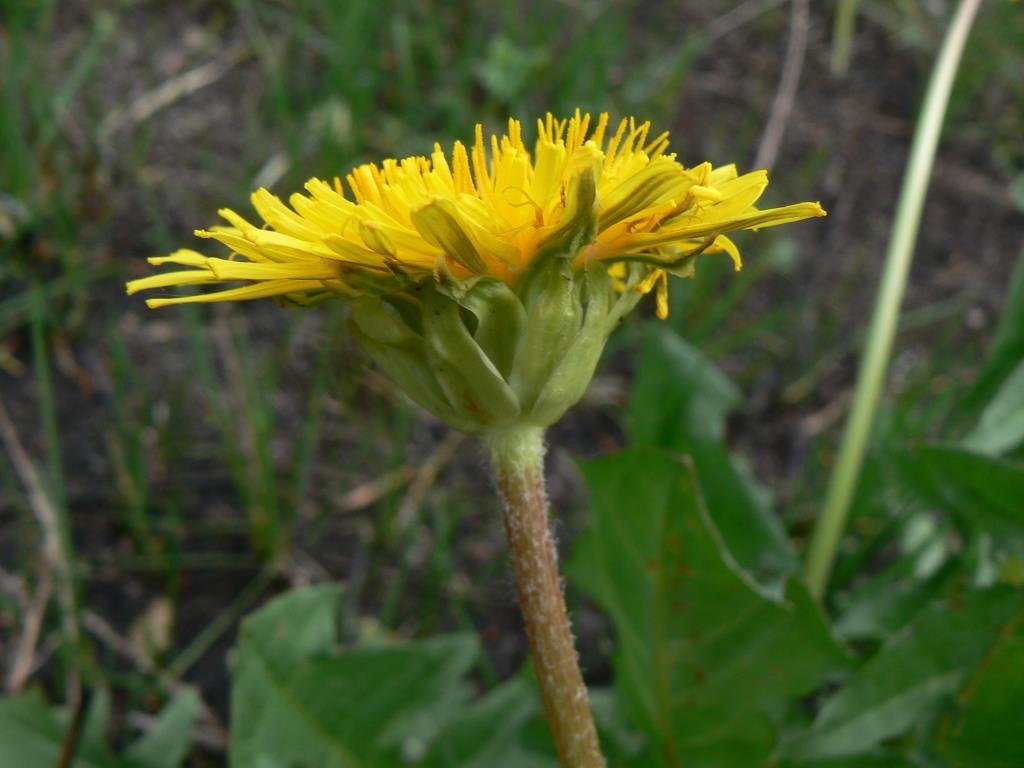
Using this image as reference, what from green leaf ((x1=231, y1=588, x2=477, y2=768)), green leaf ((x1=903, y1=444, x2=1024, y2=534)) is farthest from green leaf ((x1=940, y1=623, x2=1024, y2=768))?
green leaf ((x1=231, y1=588, x2=477, y2=768))

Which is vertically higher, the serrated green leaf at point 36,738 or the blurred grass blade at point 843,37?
the blurred grass blade at point 843,37

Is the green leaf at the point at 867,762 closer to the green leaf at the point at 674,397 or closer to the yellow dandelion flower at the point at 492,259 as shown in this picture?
the green leaf at the point at 674,397

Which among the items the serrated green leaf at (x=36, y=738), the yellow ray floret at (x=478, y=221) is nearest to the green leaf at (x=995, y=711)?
the yellow ray floret at (x=478, y=221)

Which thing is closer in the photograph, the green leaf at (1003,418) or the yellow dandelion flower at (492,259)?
the yellow dandelion flower at (492,259)

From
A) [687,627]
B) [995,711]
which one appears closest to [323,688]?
[687,627]

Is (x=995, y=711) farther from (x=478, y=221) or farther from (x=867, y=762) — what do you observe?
(x=478, y=221)

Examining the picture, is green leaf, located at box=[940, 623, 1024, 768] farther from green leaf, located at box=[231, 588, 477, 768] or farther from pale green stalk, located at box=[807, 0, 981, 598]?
green leaf, located at box=[231, 588, 477, 768]

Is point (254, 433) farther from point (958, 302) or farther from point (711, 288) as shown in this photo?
point (958, 302)
